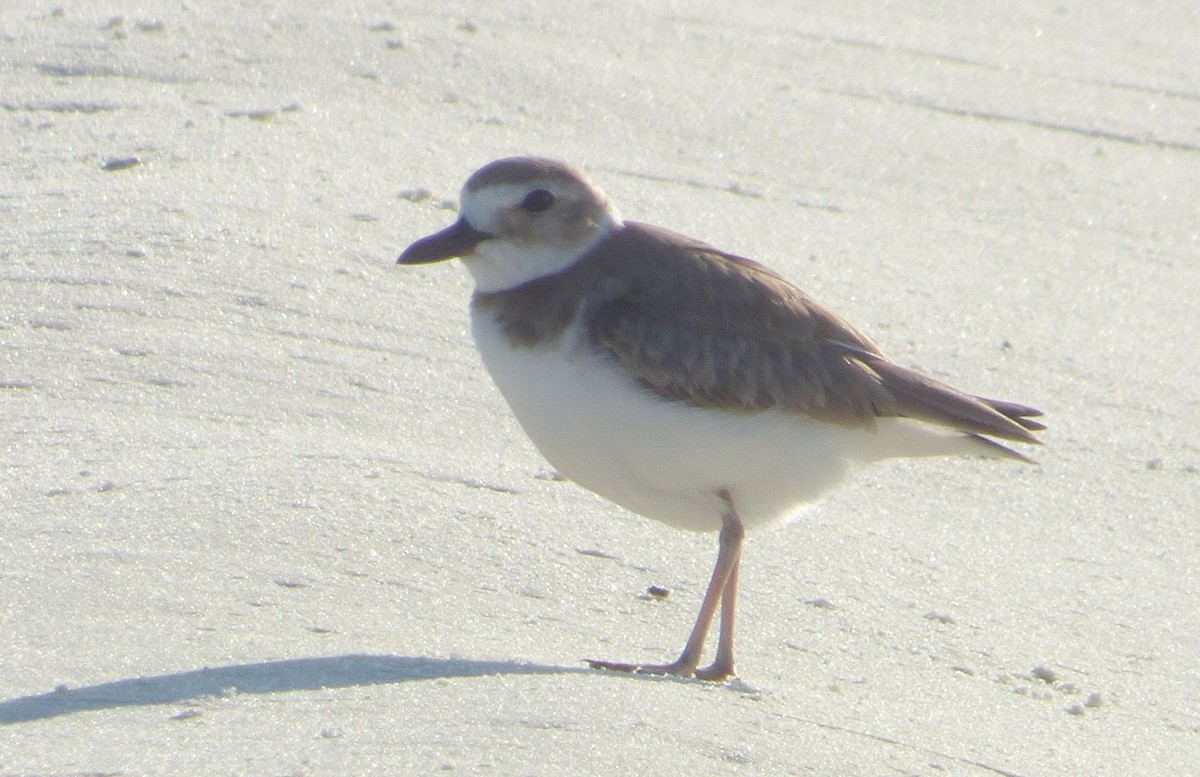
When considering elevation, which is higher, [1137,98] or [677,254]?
[1137,98]

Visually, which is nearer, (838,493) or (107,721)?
(107,721)

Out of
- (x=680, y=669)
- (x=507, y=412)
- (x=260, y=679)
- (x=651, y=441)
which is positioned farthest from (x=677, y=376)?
(x=507, y=412)

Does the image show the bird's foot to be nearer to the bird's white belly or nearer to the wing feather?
the bird's white belly

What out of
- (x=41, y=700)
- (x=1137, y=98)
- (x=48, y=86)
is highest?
(x=1137, y=98)

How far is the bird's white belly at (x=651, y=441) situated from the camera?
453 cm

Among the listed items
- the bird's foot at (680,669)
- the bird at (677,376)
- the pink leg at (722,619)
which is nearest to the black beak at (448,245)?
the bird at (677,376)

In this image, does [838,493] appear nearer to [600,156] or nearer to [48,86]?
[600,156]

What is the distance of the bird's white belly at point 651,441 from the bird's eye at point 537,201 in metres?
0.34

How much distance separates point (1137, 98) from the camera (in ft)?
32.3

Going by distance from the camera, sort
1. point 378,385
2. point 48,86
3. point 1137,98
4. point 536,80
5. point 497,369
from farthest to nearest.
A: point 1137,98 → point 536,80 → point 48,86 → point 378,385 → point 497,369

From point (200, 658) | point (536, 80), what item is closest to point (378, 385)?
point (200, 658)

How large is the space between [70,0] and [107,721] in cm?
589

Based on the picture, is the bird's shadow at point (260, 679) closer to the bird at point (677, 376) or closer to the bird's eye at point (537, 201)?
the bird at point (677, 376)

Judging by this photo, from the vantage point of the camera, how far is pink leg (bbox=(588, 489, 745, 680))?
14.5ft
